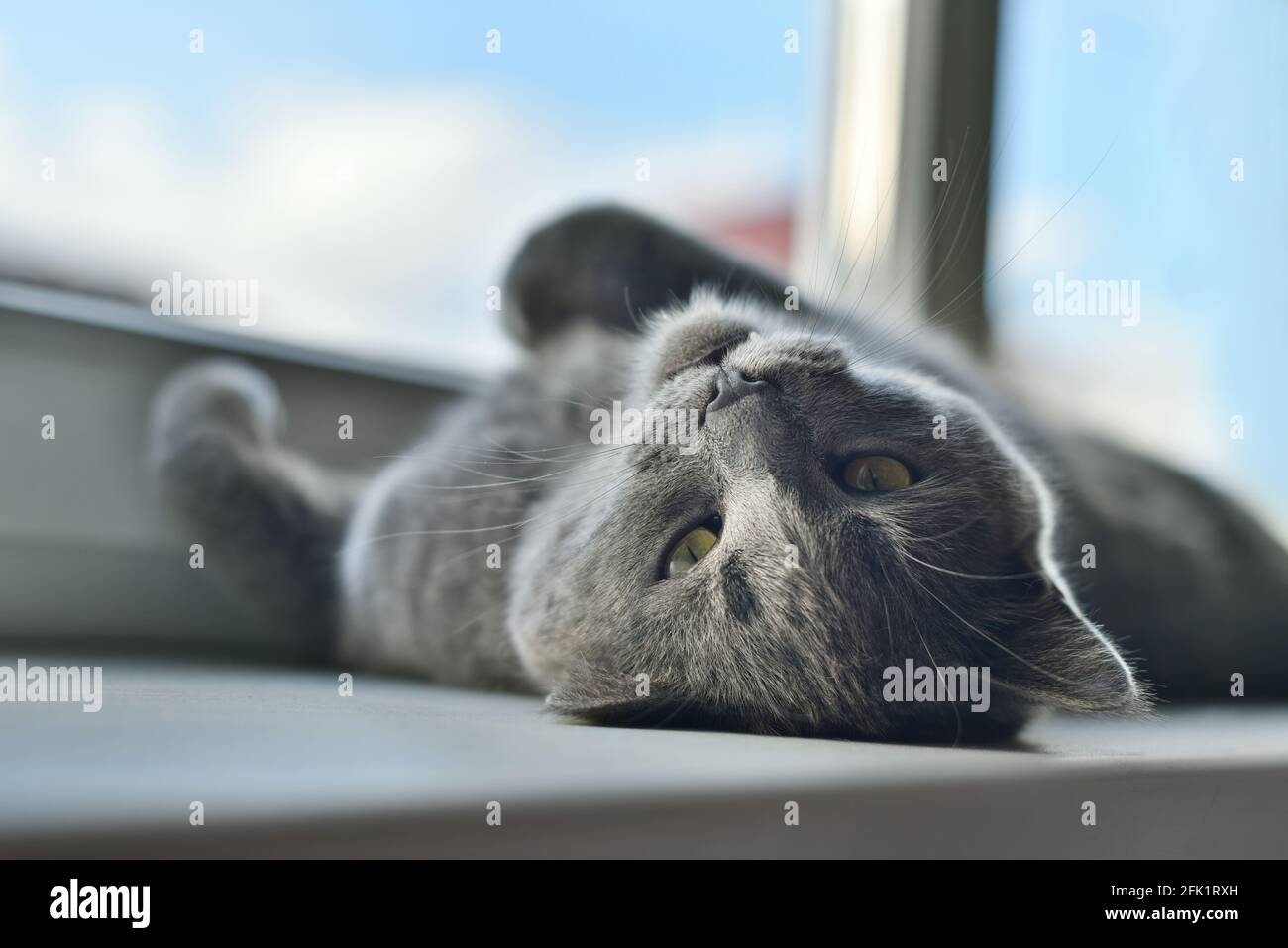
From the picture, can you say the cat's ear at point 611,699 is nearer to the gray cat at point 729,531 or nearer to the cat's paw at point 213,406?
the gray cat at point 729,531

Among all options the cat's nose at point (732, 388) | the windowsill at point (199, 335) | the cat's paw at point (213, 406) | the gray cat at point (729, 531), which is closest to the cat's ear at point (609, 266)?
the gray cat at point (729, 531)

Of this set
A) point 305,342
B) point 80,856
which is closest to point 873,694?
point 80,856

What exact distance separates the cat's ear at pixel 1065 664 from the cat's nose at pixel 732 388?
330 millimetres

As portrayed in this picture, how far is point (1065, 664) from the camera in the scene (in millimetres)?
877

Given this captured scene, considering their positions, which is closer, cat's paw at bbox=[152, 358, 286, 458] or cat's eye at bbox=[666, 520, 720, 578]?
cat's eye at bbox=[666, 520, 720, 578]

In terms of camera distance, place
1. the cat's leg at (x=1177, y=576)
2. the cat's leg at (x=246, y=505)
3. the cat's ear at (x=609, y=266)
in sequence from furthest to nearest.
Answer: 1. the cat's leg at (x=246, y=505)
2. the cat's ear at (x=609, y=266)
3. the cat's leg at (x=1177, y=576)

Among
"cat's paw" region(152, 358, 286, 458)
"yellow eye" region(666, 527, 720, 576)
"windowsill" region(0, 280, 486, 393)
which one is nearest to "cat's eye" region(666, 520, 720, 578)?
"yellow eye" region(666, 527, 720, 576)

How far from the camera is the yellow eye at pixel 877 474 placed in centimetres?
94

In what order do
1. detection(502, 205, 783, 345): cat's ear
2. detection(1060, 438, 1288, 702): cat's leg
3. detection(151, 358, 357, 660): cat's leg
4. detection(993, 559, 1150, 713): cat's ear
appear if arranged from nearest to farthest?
detection(993, 559, 1150, 713): cat's ear → detection(1060, 438, 1288, 702): cat's leg → detection(502, 205, 783, 345): cat's ear → detection(151, 358, 357, 660): cat's leg

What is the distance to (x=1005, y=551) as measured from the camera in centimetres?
97

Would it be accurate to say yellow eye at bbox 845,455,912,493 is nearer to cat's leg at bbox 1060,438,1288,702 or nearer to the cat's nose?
the cat's nose

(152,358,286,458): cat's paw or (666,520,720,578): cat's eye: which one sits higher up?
(152,358,286,458): cat's paw

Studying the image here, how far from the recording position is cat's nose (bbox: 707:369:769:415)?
0.94 metres
